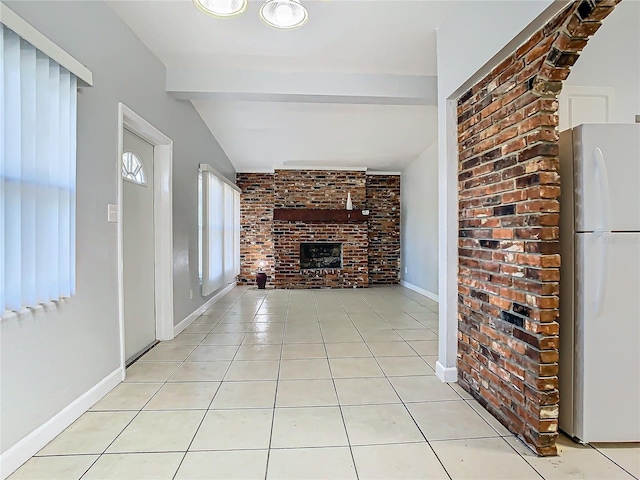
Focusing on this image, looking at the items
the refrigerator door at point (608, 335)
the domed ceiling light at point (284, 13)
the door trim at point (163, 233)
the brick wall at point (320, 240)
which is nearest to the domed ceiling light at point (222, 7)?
the domed ceiling light at point (284, 13)

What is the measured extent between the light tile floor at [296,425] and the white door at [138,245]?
25 centimetres

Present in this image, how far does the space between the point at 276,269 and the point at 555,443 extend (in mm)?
5862

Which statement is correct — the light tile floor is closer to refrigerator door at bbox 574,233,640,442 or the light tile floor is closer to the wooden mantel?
refrigerator door at bbox 574,233,640,442

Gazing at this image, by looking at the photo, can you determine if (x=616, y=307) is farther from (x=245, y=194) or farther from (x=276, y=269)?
(x=245, y=194)

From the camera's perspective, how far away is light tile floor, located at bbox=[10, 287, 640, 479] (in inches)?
57.8

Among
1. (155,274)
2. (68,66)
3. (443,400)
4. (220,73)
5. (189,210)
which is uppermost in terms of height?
(220,73)

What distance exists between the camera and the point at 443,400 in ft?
6.84

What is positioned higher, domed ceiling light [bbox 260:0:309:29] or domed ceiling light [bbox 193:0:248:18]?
domed ceiling light [bbox 260:0:309:29]

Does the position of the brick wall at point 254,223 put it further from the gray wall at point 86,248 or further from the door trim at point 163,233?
the gray wall at point 86,248

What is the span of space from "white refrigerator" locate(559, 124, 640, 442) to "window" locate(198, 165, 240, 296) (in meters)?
3.98

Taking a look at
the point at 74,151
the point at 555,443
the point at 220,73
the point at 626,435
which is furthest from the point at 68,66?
the point at 626,435

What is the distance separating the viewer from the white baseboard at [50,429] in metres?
Answer: 1.44

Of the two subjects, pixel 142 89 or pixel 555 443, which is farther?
pixel 142 89

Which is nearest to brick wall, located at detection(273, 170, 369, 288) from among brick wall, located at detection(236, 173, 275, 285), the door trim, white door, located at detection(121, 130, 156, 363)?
brick wall, located at detection(236, 173, 275, 285)
